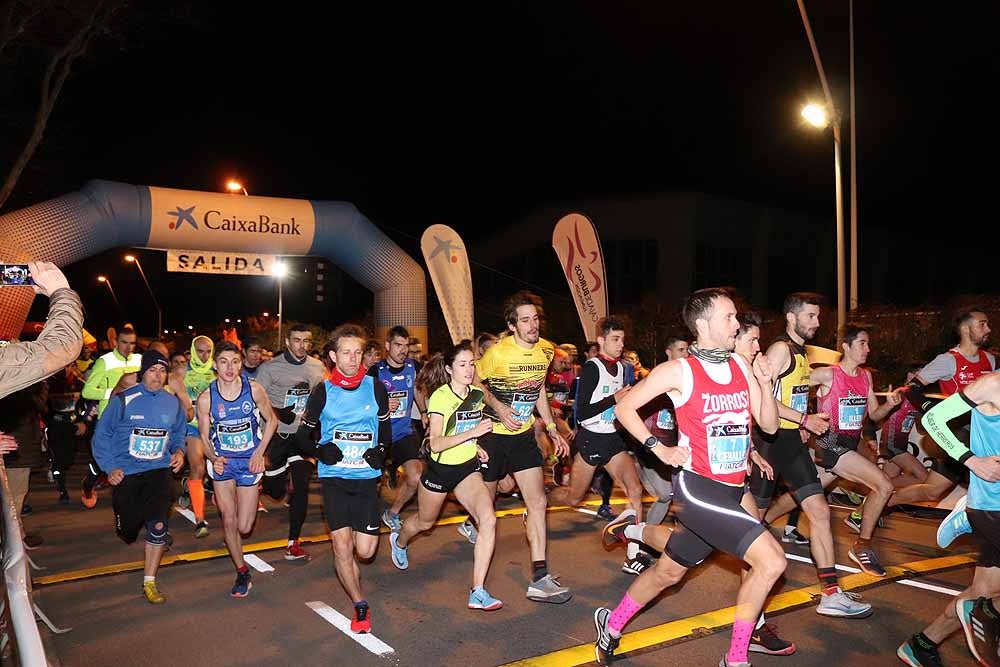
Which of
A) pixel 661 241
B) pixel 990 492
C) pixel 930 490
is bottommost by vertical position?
pixel 930 490

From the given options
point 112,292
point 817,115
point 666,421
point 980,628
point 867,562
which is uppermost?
point 112,292

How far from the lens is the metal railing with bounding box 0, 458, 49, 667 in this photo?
2.27 meters

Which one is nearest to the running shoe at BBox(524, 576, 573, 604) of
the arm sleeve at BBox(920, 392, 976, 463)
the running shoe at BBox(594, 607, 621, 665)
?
the running shoe at BBox(594, 607, 621, 665)

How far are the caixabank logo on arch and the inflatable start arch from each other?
0.06ft

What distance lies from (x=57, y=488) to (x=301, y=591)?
21.6ft

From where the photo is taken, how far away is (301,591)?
6.40 metres

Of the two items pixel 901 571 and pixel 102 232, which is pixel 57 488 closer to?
pixel 102 232

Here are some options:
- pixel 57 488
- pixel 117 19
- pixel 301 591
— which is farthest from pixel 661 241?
Result: pixel 301 591

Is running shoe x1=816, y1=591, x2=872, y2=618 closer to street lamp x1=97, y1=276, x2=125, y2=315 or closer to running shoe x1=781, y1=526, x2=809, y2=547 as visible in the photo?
running shoe x1=781, y1=526, x2=809, y2=547

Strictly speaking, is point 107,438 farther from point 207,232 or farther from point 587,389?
point 207,232

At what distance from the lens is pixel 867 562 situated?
654 centimetres

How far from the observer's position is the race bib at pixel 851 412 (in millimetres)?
6762

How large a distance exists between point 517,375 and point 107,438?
333 centimetres

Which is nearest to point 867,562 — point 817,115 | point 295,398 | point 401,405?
point 401,405
